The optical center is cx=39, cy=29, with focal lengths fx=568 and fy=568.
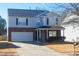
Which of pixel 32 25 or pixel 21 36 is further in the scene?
pixel 21 36

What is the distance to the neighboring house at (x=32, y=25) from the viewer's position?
1465 cm

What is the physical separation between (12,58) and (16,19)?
101cm

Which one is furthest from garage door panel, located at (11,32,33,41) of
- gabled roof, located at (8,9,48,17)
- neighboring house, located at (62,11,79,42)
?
neighboring house, located at (62,11,79,42)

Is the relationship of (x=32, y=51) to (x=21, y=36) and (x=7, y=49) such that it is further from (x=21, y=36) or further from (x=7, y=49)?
(x=7, y=49)

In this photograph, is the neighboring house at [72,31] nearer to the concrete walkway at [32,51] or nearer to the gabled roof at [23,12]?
the concrete walkway at [32,51]

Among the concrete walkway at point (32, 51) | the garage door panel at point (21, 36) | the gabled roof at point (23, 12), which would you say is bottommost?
the concrete walkway at point (32, 51)

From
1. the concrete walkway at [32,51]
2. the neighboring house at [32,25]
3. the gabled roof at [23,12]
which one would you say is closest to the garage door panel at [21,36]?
the neighboring house at [32,25]

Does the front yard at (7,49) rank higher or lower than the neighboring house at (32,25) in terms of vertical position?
lower

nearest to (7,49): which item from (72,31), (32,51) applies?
(32,51)

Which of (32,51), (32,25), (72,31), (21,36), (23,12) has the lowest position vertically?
(32,51)

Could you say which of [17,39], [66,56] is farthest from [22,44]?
[66,56]

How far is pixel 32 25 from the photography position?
48.2 feet

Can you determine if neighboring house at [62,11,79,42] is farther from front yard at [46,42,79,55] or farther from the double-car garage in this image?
the double-car garage

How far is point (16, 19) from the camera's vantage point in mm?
14695
